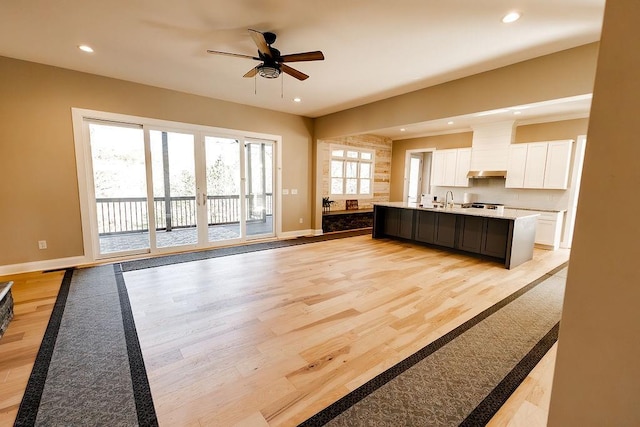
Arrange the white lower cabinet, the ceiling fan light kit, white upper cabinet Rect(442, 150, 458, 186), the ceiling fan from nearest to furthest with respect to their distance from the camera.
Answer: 1. the ceiling fan
2. the ceiling fan light kit
3. the white lower cabinet
4. white upper cabinet Rect(442, 150, 458, 186)

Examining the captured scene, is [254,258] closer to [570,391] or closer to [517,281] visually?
[517,281]

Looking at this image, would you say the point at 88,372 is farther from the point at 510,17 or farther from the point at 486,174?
the point at 486,174

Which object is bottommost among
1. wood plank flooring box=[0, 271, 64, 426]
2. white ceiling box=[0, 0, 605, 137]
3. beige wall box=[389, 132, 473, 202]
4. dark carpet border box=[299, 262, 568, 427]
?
wood plank flooring box=[0, 271, 64, 426]

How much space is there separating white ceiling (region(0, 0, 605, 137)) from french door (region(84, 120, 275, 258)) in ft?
3.45

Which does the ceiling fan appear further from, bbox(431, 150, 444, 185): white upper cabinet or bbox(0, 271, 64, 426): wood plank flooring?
bbox(431, 150, 444, 185): white upper cabinet

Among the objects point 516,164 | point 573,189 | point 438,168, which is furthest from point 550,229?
point 438,168

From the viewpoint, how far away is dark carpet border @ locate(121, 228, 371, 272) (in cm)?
431

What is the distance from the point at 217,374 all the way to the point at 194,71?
12.9ft

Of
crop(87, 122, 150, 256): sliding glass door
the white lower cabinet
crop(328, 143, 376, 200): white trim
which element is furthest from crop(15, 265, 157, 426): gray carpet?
the white lower cabinet

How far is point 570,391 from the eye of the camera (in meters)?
0.85

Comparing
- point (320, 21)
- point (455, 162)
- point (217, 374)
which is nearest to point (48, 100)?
point (320, 21)

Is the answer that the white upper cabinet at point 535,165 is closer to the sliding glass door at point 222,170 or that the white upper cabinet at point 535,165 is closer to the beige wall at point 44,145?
the sliding glass door at point 222,170

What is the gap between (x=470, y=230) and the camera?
4883mm

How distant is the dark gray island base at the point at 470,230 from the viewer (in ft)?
14.3
